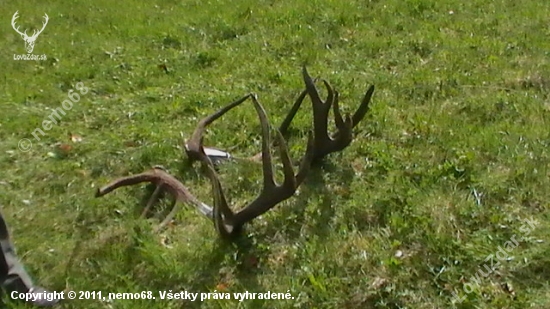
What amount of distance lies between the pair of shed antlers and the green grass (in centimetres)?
13

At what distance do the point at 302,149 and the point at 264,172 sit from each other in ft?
4.30

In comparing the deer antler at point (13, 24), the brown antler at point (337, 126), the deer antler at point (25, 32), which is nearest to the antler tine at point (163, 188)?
the brown antler at point (337, 126)

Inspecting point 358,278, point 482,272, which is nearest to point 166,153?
point 358,278

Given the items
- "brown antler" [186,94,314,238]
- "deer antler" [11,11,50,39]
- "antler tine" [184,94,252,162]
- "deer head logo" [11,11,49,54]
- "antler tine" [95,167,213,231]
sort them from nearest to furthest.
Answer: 1. "brown antler" [186,94,314,238]
2. "antler tine" [95,167,213,231]
3. "antler tine" [184,94,252,162]
4. "deer head logo" [11,11,49,54]
5. "deer antler" [11,11,50,39]

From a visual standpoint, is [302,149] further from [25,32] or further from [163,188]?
[25,32]

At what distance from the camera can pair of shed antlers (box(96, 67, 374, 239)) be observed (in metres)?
3.41

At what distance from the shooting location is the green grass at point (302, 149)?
3424mm

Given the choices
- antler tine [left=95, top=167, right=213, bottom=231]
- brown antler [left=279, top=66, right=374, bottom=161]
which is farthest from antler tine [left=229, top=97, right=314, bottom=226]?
brown antler [left=279, top=66, right=374, bottom=161]

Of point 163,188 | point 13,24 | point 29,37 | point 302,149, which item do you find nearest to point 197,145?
point 163,188

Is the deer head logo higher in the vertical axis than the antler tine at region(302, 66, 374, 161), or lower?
lower

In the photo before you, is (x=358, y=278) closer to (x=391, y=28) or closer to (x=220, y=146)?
(x=220, y=146)

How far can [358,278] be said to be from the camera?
3.37 m

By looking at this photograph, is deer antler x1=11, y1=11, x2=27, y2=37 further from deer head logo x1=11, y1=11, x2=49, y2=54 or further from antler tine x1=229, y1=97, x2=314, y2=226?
antler tine x1=229, y1=97, x2=314, y2=226

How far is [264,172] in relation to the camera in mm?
3449
